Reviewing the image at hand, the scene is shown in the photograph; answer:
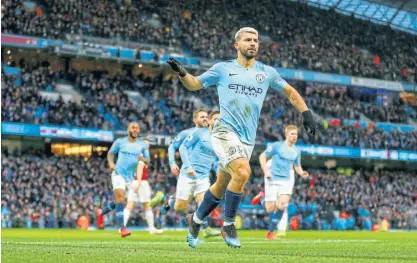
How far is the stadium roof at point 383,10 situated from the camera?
57.8m

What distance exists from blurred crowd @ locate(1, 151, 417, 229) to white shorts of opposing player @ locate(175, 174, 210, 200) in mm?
15363

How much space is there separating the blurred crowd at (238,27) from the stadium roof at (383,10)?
597 mm

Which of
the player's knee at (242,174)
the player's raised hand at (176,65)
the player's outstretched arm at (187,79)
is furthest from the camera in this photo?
the player's knee at (242,174)

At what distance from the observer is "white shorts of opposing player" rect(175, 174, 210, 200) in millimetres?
16156

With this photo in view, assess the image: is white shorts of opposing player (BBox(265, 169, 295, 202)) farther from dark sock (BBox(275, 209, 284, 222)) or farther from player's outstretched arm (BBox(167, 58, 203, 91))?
player's outstretched arm (BBox(167, 58, 203, 91))

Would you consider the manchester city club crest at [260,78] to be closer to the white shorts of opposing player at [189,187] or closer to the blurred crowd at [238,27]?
the white shorts of opposing player at [189,187]

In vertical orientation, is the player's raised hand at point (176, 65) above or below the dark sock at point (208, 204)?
above

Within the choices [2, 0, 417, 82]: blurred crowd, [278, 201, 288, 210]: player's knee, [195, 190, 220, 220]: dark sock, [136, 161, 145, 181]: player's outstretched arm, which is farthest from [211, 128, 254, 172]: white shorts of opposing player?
[2, 0, 417, 82]: blurred crowd

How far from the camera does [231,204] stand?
357 inches

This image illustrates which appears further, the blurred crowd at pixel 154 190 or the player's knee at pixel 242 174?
the blurred crowd at pixel 154 190

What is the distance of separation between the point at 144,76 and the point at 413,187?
1954cm

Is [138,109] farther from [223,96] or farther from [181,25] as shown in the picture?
[223,96]

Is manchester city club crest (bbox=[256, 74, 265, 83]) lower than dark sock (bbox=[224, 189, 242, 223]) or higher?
higher

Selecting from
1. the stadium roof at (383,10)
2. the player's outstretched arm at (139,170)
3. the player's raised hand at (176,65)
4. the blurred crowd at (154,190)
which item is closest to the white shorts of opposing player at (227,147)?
the player's raised hand at (176,65)
